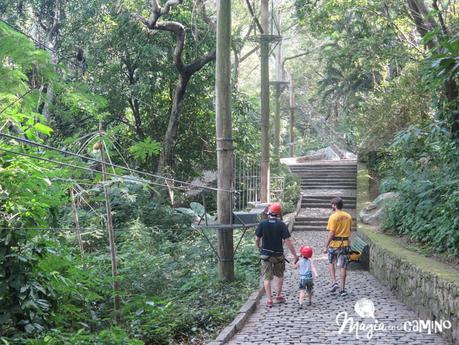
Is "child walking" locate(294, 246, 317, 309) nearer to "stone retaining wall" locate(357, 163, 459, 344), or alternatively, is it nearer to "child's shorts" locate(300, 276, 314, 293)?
"child's shorts" locate(300, 276, 314, 293)

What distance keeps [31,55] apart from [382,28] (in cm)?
1155

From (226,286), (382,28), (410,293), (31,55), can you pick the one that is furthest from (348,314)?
(382,28)

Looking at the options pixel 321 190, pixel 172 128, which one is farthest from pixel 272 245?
pixel 321 190

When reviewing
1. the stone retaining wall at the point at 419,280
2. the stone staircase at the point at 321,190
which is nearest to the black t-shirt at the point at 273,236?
the stone retaining wall at the point at 419,280

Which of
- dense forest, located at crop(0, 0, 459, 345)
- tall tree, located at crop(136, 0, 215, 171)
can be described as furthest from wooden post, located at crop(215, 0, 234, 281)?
tall tree, located at crop(136, 0, 215, 171)

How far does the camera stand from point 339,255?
1039cm

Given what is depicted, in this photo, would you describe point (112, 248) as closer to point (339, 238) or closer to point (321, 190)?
point (339, 238)

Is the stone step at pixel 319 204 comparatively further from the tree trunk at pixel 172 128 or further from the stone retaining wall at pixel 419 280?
the stone retaining wall at pixel 419 280

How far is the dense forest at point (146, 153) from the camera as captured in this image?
7.31 m

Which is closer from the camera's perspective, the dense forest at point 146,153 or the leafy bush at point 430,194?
the dense forest at point 146,153

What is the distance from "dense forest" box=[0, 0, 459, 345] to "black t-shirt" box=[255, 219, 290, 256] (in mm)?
1002

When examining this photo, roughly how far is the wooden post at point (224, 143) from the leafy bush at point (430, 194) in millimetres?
3603

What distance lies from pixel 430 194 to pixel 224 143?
174 inches

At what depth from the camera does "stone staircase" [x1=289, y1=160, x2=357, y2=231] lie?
2045cm
